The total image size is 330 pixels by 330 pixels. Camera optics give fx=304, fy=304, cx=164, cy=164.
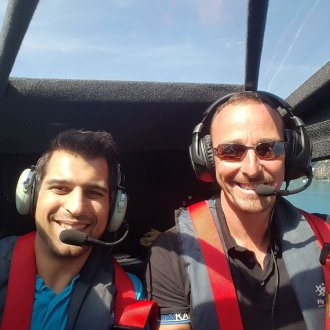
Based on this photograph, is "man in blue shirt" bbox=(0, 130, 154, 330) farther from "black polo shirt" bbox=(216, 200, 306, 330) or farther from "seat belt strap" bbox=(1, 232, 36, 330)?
"black polo shirt" bbox=(216, 200, 306, 330)

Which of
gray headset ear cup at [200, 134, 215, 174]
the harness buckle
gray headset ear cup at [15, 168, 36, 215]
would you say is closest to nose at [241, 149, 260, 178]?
gray headset ear cup at [200, 134, 215, 174]

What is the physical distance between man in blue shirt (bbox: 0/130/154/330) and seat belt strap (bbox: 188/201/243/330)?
307mm

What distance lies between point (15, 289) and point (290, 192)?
1.07 m

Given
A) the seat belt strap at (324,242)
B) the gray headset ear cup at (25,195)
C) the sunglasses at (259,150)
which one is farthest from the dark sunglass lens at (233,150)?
the gray headset ear cup at (25,195)

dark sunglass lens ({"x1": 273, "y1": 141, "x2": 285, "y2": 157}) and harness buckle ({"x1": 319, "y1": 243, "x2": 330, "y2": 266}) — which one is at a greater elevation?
dark sunglass lens ({"x1": 273, "y1": 141, "x2": 285, "y2": 157})

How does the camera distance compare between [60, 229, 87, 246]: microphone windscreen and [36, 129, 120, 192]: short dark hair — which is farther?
[36, 129, 120, 192]: short dark hair

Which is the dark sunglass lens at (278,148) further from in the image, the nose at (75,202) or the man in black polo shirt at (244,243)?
the nose at (75,202)

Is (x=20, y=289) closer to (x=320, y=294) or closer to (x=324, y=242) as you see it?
(x=320, y=294)

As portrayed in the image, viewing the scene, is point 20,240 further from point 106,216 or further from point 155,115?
point 155,115

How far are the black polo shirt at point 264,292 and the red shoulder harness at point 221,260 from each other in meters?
0.05

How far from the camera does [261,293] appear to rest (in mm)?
1125

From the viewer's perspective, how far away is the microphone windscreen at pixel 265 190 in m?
1.14

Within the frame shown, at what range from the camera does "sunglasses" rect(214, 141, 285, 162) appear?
1.23 m

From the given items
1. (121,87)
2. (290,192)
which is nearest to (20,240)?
(121,87)
